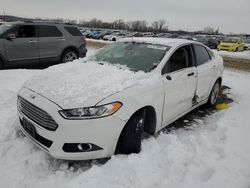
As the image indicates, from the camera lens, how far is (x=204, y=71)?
4906 mm

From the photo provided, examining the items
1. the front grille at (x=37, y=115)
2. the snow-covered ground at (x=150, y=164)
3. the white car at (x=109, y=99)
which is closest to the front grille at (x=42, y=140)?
the white car at (x=109, y=99)

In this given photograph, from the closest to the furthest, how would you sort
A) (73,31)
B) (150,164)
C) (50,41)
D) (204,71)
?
1. (150,164)
2. (204,71)
3. (50,41)
4. (73,31)

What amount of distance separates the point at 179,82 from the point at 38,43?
632 centimetres

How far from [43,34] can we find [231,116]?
6955 mm

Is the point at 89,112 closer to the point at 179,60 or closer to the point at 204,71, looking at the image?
the point at 179,60

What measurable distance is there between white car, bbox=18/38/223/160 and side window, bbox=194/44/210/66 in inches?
10.4

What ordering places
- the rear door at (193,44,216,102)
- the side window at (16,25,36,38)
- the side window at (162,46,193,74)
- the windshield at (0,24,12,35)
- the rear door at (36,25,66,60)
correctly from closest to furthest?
the side window at (162,46,193,74) < the rear door at (193,44,216,102) < the windshield at (0,24,12,35) < the side window at (16,25,36,38) < the rear door at (36,25,66,60)

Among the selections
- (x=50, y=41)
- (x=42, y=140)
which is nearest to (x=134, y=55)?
(x=42, y=140)

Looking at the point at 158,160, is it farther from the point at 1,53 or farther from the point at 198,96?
the point at 1,53

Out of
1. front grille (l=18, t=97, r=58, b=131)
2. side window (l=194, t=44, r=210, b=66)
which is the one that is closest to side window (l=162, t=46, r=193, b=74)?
side window (l=194, t=44, r=210, b=66)

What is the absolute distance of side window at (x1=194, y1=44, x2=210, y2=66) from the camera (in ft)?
15.8

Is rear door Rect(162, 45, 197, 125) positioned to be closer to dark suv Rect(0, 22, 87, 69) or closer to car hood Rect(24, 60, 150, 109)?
car hood Rect(24, 60, 150, 109)

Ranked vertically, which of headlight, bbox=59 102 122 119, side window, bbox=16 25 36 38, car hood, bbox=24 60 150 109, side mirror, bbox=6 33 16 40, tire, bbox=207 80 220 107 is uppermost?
side window, bbox=16 25 36 38

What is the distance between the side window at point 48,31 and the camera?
8798 millimetres
